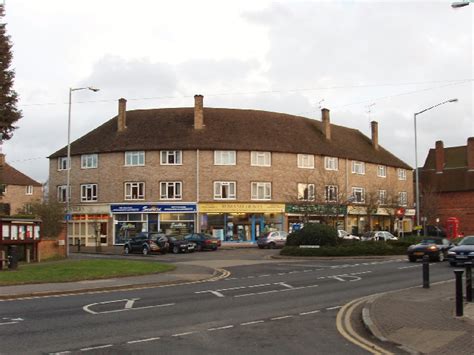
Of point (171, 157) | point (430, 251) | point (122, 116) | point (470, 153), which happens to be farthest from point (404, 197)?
point (430, 251)

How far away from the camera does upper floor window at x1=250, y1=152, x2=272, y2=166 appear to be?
53.9 meters

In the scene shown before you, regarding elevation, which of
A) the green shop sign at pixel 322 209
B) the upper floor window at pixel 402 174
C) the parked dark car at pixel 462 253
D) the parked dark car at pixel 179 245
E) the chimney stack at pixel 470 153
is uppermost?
the chimney stack at pixel 470 153

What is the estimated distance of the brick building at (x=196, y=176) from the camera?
52.4 m

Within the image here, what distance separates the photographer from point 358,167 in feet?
202

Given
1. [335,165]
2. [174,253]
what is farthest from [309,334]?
[335,165]

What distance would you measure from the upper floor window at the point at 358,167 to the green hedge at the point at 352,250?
25.7 m

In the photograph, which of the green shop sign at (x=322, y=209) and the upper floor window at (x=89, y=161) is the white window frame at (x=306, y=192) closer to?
the green shop sign at (x=322, y=209)

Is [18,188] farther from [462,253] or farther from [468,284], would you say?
[468,284]

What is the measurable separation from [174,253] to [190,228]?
35.0 ft

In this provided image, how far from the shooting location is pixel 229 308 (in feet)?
46.1

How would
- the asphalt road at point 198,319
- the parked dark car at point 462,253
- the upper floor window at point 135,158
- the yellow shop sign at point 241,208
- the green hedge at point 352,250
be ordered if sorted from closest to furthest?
the asphalt road at point 198,319, the parked dark car at point 462,253, the green hedge at point 352,250, the yellow shop sign at point 241,208, the upper floor window at point 135,158

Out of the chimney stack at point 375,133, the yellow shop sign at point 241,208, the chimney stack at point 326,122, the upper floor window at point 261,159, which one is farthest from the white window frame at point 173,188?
the chimney stack at point 375,133

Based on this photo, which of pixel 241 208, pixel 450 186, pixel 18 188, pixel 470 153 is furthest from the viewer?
pixel 18 188

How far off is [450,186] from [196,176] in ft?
119
